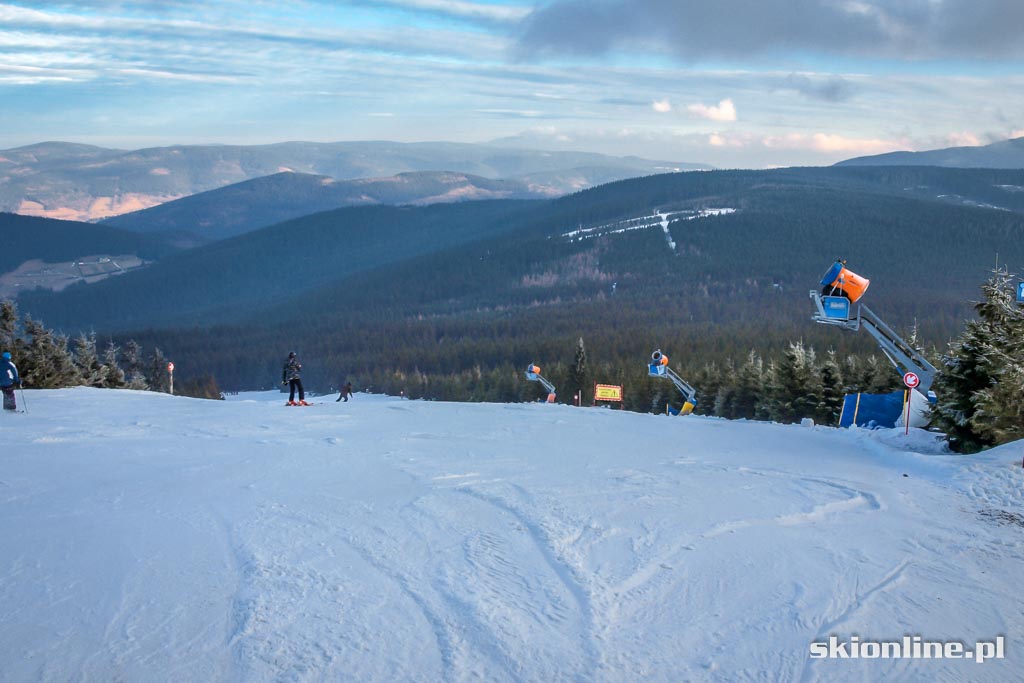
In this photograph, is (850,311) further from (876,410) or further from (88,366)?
(88,366)

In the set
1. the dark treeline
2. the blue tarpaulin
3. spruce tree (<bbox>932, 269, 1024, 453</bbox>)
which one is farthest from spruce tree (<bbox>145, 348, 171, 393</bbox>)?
spruce tree (<bbox>932, 269, 1024, 453</bbox>)

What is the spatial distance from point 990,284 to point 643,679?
1376 cm

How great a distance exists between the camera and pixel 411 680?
21.0 feet

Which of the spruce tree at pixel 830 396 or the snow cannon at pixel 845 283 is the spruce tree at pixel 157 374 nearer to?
the spruce tree at pixel 830 396

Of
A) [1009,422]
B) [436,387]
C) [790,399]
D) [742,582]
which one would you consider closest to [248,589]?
[742,582]

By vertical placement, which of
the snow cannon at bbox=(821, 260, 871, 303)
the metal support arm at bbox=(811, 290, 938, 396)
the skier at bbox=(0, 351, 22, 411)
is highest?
the snow cannon at bbox=(821, 260, 871, 303)

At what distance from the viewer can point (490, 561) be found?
8805 millimetres

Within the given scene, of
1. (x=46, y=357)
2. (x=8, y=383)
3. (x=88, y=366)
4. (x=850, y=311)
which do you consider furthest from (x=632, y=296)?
(x=8, y=383)

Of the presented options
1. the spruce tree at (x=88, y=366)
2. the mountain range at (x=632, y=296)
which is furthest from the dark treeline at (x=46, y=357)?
the mountain range at (x=632, y=296)

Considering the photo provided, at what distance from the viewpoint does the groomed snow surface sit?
6816 mm

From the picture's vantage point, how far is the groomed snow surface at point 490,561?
22.4ft

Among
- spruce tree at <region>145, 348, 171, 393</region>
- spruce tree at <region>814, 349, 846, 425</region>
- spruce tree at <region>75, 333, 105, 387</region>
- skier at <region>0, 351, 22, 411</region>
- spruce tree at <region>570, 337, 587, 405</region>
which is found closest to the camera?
skier at <region>0, 351, 22, 411</region>

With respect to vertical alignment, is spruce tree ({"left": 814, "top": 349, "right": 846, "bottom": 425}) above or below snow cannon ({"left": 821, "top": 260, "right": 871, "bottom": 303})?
below

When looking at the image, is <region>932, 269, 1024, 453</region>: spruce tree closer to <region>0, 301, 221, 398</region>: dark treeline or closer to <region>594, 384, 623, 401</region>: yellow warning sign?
<region>594, 384, 623, 401</region>: yellow warning sign
